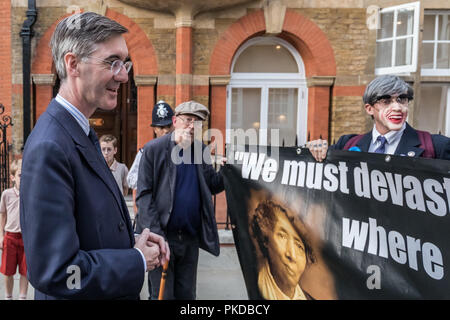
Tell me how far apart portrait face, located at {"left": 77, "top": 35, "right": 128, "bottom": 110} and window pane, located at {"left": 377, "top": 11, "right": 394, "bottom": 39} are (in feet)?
27.3

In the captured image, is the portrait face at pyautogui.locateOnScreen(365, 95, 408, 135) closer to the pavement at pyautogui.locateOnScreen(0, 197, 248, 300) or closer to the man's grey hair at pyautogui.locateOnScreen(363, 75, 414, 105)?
the man's grey hair at pyautogui.locateOnScreen(363, 75, 414, 105)

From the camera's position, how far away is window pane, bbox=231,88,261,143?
8.98 meters

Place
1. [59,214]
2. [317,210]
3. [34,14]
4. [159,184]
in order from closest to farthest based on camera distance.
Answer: [59,214] → [317,210] → [159,184] → [34,14]

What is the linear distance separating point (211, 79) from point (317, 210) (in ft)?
20.4

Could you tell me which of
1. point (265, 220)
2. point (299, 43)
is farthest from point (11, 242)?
point (299, 43)

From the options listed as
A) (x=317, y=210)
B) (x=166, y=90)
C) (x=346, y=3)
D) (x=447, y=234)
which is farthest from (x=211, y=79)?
(x=447, y=234)

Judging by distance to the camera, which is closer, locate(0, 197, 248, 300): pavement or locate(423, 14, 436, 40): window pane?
locate(0, 197, 248, 300): pavement

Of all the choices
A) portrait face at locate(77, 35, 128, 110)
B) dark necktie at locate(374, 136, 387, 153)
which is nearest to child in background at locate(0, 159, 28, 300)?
portrait face at locate(77, 35, 128, 110)

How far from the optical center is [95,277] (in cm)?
121

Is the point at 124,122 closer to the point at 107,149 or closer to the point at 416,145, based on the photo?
the point at 107,149

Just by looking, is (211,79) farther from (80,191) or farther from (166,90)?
(80,191)

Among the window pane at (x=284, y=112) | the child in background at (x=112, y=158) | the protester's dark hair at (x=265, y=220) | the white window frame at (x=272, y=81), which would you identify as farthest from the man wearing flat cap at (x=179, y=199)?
the window pane at (x=284, y=112)

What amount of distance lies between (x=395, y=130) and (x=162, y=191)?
6.90ft

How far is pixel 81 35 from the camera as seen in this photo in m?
1.34
